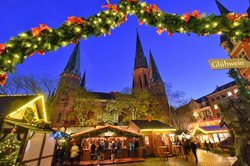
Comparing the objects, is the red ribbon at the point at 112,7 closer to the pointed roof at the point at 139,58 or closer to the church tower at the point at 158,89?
the church tower at the point at 158,89

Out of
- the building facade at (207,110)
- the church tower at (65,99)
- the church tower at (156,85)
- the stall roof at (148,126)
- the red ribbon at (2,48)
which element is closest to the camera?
the red ribbon at (2,48)

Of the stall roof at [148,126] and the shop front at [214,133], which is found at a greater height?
the stall roof at [148,126]

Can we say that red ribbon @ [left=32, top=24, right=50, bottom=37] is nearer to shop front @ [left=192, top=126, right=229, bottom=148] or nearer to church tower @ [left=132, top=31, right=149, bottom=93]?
shop front @ [left=192, top=126, right=229, bottom=148]

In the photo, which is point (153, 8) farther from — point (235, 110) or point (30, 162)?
point (30, 162)

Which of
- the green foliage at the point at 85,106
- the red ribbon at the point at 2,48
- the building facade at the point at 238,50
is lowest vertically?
the red ribbon at the point at 2,48

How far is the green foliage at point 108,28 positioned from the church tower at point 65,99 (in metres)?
29.7

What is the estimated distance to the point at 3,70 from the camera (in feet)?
7.59

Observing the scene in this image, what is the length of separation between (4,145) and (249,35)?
6185 millimetres

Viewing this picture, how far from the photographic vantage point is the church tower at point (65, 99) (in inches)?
1320

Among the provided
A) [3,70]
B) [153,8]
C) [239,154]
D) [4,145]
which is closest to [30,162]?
[4,145]

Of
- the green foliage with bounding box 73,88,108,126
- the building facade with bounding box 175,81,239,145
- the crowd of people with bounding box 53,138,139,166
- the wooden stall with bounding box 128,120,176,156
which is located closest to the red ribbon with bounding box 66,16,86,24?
the crowd of people with bounding box 53,138,139,166

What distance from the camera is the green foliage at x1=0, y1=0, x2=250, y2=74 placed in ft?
7.86

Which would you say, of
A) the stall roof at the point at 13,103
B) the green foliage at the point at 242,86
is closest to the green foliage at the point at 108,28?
the stall roof at the point at 13,103

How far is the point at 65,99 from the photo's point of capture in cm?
3575
